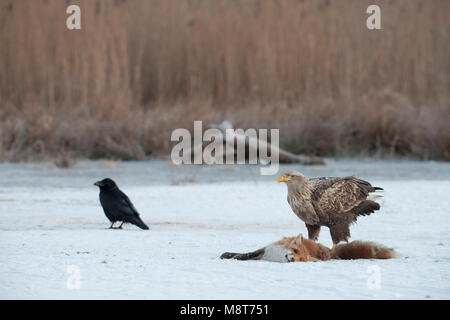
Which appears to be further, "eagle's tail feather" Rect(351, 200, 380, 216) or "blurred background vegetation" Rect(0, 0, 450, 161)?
"blurred background vegetation" Rect(0, 0, 450, 161)

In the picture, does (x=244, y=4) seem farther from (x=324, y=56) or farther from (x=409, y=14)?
(x=409, y=14)

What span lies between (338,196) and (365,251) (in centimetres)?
58

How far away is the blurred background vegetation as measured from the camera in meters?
10.5

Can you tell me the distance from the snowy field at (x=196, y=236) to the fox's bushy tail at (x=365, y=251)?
0.09m

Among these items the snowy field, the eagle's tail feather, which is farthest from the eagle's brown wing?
the snowy field

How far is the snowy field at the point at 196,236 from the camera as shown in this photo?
12.9ft


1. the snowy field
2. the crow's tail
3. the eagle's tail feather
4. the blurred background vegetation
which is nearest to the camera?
the snowy field

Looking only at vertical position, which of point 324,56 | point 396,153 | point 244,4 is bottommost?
point 396,153

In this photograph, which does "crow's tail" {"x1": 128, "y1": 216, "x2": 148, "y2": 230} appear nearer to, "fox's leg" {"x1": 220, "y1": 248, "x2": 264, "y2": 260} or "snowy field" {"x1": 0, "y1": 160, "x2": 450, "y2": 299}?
"snowy field" {"x1": 0, "y1": 160, "x2": 450, "y2": 299}

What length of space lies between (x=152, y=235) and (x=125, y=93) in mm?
6161

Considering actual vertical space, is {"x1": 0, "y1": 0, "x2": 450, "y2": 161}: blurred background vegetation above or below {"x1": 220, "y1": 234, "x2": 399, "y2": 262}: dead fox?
above

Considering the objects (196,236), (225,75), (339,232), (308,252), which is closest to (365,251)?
(308,252)
